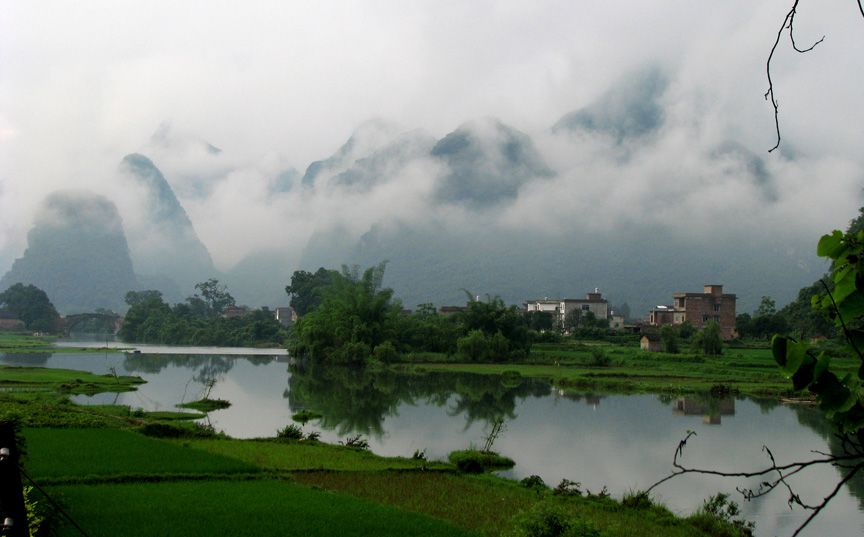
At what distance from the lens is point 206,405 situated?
22.0 m

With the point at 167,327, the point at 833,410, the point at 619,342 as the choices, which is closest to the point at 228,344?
the point at 167,327

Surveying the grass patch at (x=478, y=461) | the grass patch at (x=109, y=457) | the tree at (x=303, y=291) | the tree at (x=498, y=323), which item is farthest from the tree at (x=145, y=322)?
the grass patch at (x=478, y=461)

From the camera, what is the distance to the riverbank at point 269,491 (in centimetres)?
797

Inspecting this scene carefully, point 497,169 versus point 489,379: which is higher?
point 497,169

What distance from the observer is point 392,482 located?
38.0ft

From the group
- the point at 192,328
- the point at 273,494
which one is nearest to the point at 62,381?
the point at 273,494

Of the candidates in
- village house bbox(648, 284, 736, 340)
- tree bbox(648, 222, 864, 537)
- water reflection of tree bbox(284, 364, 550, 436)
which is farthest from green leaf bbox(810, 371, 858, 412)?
village house bbox(648, 284, 736, 340)

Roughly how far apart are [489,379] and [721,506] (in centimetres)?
2225

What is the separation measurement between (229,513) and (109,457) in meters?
3.92

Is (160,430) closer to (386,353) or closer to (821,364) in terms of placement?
(821,364)

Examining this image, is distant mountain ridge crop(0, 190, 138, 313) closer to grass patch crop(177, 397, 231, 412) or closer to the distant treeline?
the distant treeline

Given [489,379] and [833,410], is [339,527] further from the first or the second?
[489,379]

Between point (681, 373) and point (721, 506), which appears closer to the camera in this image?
point (721, 506)

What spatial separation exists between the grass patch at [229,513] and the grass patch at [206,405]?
1184 centimetres
